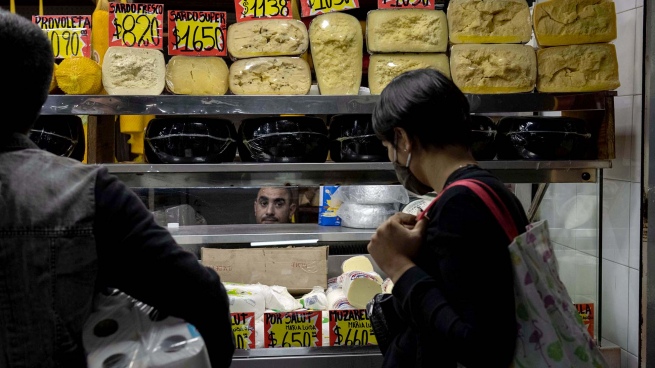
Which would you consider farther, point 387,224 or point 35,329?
point 387,224

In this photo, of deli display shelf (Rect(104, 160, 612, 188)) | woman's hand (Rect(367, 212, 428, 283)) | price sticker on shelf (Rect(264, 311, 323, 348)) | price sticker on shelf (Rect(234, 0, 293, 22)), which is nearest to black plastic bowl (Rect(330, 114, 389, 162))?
deli display shelf (Rect(104, 160, 612, 188))

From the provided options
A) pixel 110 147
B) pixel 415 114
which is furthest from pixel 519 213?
pixel 110 147

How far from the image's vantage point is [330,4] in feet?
7.11

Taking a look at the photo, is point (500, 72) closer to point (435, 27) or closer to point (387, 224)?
point (435, 27)

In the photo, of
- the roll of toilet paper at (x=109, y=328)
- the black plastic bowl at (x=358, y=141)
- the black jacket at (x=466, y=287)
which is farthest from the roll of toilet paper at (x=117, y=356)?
the black plastic bowl at (x=358, y=141)

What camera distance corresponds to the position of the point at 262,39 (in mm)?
2143

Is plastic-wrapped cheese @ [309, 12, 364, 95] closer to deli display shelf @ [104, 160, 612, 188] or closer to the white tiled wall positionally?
deli display shelf @ [104, 160, 612, 188]

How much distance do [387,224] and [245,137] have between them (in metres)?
0.93

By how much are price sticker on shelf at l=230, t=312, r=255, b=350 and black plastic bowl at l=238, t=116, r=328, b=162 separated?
1.75 ft

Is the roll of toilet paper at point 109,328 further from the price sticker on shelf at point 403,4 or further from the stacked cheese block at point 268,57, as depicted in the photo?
the price sticker on shelf at point 403,4

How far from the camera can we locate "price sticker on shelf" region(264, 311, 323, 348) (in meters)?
2.16

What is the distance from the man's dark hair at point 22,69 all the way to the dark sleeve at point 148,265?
14 cm

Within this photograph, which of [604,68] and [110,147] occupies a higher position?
[604,68]

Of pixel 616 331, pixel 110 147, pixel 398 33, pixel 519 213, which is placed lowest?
pixel 616 331
